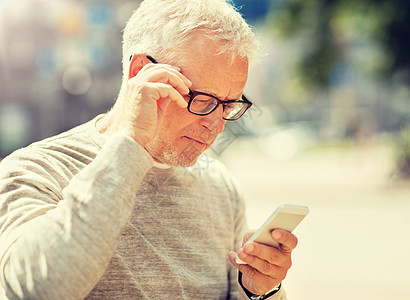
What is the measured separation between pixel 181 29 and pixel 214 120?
37cm

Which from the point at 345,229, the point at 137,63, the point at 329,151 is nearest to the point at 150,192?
the point at 137,63

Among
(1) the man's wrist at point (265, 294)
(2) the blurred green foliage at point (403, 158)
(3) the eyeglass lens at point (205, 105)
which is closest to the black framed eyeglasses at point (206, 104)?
(3) the eyeglass lens at point (205, 105)

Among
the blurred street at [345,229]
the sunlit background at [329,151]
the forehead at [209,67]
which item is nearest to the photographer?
the forehead at [209,67]

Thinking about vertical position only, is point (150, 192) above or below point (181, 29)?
below

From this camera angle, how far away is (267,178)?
1883cm

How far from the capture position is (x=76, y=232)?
4.43 ft

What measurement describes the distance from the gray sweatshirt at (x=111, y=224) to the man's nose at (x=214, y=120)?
0.26 meters

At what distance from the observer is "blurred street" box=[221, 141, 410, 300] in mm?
6098

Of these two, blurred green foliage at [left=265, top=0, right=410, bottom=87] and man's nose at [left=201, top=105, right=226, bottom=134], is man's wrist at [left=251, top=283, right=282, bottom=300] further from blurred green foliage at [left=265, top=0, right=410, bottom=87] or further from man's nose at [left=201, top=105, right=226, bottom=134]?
blurred green foliage at [left=265, top=0, right=410, bottom=87]

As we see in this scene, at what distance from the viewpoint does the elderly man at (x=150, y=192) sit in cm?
137

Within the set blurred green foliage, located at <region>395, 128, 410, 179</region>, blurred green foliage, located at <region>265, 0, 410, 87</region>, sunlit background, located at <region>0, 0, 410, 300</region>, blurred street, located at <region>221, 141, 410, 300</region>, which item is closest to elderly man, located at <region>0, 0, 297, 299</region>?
sunlit background, located at <region>0, 0, 410, 300</region>

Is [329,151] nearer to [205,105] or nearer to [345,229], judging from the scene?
[345,229]

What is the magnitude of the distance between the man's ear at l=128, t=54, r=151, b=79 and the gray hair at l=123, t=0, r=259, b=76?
1.4 inches

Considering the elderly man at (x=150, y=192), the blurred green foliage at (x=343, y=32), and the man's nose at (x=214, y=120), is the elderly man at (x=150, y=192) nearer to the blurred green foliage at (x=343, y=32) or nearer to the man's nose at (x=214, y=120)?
the man's nose at (x=214, y=120)
